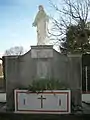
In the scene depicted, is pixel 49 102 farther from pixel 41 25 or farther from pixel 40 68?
pixel 41 25

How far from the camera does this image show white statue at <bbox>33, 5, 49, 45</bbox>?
895cm

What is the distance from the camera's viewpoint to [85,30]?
23.5 m

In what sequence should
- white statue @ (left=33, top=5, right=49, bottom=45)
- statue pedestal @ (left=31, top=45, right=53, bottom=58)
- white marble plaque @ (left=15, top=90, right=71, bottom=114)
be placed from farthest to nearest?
white statue @ (left=33, top=5, right=49, bottom=45) < statue pedestal @ (left=31, top=45, right=53, bottom=58) < white marble plaque @ (left=15, top=90, right=71, bottom=114)

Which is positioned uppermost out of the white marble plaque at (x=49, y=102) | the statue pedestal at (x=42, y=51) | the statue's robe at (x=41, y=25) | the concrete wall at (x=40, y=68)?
the statue's robe at (x=41, y=25)

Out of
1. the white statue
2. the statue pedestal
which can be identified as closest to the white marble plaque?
the statue pedestal

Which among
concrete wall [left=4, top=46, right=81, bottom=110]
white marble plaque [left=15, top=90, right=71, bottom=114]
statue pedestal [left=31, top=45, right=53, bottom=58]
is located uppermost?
statue pedestal [left=31, top=45, right=53, bottom=58]

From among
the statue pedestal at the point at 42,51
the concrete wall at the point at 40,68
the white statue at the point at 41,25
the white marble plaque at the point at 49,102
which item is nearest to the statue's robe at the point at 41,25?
the white statue at the point at 41,25

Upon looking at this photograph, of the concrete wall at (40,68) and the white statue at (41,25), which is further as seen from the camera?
the white statue at (41,25)

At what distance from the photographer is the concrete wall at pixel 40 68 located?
8.76m

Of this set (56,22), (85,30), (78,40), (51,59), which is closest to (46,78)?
(51,59)

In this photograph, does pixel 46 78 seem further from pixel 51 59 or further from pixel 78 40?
pixel 78 40

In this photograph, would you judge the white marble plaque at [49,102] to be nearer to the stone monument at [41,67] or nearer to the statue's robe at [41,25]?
the stone monument at [41,67]

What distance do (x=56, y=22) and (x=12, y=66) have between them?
60.9 ft

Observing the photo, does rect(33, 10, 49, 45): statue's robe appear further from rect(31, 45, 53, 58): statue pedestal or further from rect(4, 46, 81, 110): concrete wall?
rect(4, 46, 81, 110): concrete wall
